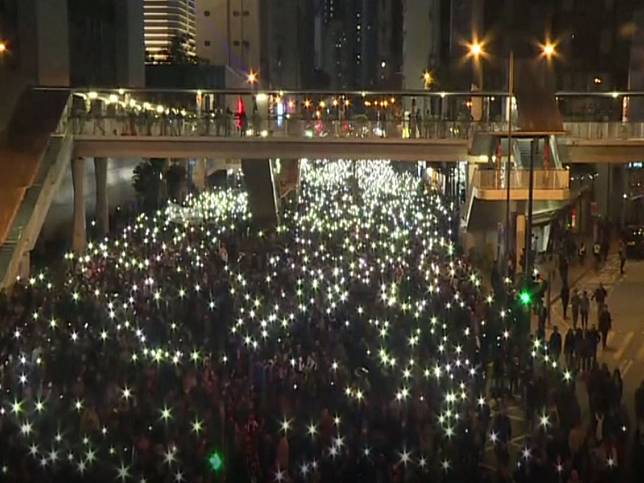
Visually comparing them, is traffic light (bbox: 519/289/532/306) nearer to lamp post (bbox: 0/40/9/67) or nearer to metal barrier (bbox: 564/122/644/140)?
metal barrier (bbox: 564/122/644/140)

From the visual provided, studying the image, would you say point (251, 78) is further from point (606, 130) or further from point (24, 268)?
point (24, 268)

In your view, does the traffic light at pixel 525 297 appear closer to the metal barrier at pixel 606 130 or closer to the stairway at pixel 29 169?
the metal barrier at pixel 606 130

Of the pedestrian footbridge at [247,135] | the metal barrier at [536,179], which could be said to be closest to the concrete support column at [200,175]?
the pedestrian footbridge at [247,135]

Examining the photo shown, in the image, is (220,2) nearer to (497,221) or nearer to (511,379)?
(497,221)

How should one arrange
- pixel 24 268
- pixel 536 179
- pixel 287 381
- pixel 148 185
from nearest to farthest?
pixel 287 381
pixel 536 179
pixel 24 268
pixel 148 185

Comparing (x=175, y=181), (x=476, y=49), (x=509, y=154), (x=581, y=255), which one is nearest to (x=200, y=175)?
(x=175, y=181)

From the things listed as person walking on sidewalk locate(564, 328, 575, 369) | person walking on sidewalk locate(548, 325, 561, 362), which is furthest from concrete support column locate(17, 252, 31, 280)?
person walking on sidewalk locate(564, 328, 575, 369)

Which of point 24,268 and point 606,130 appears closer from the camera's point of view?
point 24,268
